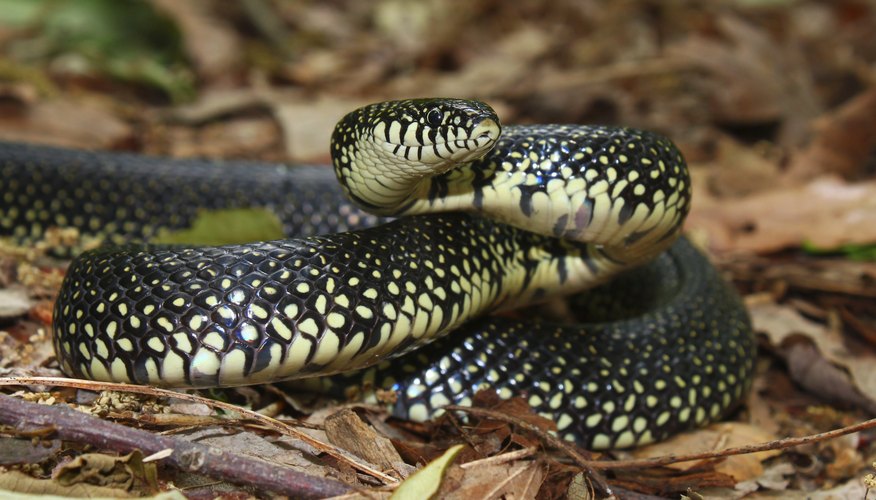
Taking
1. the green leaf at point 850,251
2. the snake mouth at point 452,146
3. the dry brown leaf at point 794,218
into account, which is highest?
the snake mouth at point 452,146

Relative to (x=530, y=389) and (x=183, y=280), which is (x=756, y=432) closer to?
(x=530, y=389)

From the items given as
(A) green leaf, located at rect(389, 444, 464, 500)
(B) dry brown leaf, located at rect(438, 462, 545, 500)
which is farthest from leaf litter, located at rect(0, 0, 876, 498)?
(A) green leaf, located at rect(389, 444, 464, 500)

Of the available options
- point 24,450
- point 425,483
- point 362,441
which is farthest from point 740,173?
point 24,450

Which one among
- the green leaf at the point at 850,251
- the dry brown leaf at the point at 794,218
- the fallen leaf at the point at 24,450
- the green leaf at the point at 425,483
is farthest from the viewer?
the dry brown leaf at the point at 794,218

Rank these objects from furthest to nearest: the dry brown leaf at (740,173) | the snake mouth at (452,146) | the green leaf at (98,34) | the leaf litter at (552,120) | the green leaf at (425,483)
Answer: the green leaf at (98,34), the dry brown leaf at (740,173), the leaf litter at (552,120), the snake mouth at (452,146), the green leaf at (425,483)

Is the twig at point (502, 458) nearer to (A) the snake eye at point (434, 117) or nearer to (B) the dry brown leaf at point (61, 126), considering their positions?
(A) the snake eye at point (434, 117)

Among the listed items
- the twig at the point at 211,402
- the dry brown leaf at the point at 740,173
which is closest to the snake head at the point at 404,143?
the twig at the point at 211,402
